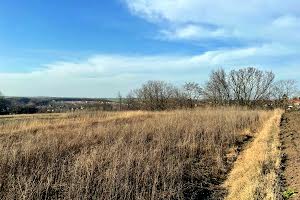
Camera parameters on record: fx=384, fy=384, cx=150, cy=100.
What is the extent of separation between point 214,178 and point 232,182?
2.35 ft

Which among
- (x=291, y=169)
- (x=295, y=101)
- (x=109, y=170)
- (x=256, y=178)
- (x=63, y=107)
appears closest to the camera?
(x=109, y=170)

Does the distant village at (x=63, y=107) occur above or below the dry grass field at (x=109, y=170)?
above

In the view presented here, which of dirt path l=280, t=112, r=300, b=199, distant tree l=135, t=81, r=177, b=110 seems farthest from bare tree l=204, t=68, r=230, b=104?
dirt path l=280, t=112, r=300, b=199

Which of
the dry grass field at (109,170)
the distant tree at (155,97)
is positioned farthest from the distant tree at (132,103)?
the dry grass field at (109,170)

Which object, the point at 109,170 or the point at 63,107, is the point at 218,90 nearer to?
the point at 63,107

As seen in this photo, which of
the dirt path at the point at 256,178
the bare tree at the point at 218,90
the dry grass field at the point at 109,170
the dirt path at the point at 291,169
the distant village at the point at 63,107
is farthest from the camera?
the bare tree at the point at 218,90

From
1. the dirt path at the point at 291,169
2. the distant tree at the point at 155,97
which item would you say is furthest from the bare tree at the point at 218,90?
the dirt path at the point at 291,169

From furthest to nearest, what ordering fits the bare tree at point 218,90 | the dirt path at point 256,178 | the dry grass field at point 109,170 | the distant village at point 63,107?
the bare tree at point 218,90 < the distant village at point 63,107 < the dirt path at point 256,178 < the dry grass field at point 109,170

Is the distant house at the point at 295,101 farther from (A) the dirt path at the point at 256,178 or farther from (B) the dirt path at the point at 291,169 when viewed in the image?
(A) the dirt path at the point at 256,178

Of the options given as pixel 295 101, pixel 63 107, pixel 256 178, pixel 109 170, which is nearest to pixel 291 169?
pixel 256 178

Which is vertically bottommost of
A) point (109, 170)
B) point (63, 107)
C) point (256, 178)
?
point (256, 178)

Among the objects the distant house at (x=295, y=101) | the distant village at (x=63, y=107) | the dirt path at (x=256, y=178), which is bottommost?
the dirt path at (x=256, y=178)

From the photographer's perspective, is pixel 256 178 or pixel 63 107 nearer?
pixel 256 178

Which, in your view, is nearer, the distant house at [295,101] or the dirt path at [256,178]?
the dirt path at [256,178]
